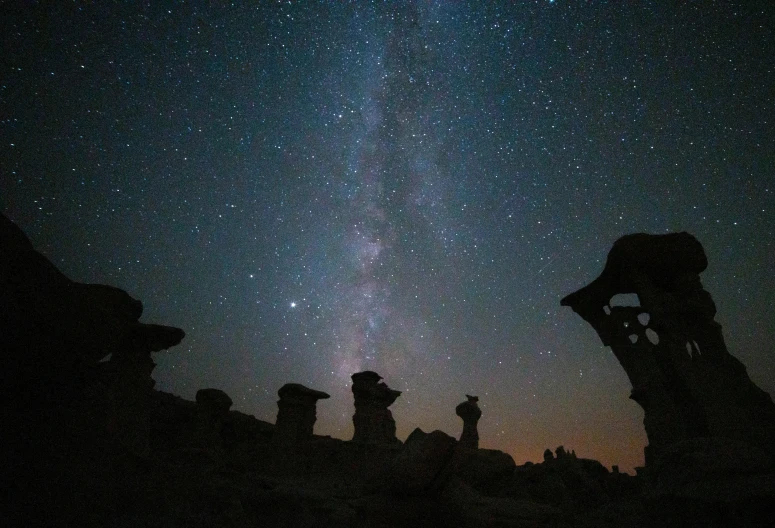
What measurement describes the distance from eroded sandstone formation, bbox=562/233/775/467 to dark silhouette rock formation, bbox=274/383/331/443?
15370 millimetres

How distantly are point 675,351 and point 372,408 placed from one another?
15055 millimetres

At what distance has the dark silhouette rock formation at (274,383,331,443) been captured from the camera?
19305mm

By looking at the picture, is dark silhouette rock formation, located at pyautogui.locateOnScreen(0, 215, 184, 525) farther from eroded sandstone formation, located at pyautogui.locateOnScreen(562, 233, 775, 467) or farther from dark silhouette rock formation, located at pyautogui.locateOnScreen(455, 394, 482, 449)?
dark silhouette rock formation, located at pyautogui.locateOnScreen(455, 394, 482, 449)

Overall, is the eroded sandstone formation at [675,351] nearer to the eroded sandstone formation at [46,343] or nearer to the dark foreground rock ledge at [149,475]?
the dark foreground rock ledge at [149,475]

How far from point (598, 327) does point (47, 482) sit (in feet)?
59.0

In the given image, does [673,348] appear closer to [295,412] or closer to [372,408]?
[372,408]

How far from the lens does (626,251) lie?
13953 millimetres

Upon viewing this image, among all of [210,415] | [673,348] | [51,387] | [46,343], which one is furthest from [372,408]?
[46,343]

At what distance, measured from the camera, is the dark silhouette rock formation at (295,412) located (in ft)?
63.3

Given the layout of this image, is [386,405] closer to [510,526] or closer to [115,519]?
[510,526]

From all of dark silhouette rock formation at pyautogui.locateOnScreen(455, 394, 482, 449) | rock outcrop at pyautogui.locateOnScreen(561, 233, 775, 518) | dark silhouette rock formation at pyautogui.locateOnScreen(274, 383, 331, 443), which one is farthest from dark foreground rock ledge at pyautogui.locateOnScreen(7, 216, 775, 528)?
dark silhouette rock formation at pyautogui.locateOnScreen(455, 394, 482, 449)

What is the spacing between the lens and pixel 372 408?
21.2 meters

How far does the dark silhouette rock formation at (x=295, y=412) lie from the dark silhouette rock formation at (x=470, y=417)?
9.74 meters

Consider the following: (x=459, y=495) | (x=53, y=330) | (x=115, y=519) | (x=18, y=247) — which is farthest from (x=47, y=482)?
(x=459, y=495)
